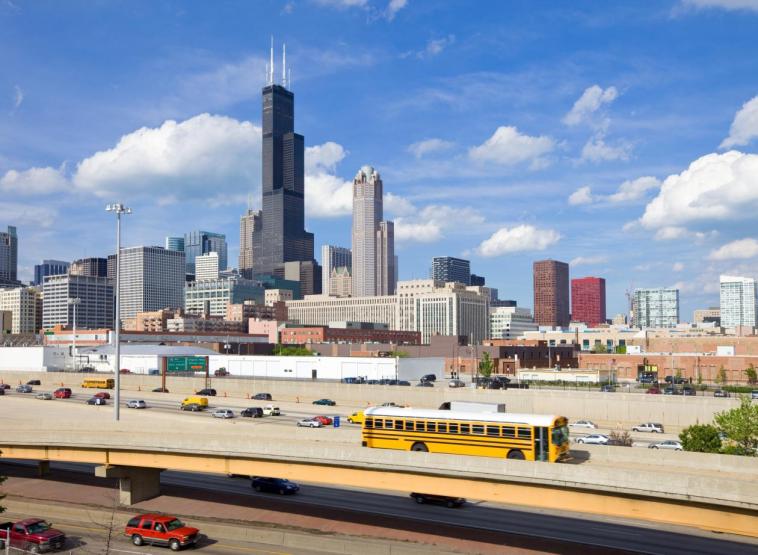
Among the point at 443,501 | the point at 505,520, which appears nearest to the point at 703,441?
the point at 505,520

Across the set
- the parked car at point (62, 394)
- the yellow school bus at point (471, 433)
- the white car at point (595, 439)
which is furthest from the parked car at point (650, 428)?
the parked car at point (62, 394)

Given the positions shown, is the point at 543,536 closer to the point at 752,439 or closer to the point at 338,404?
the point at 752,439

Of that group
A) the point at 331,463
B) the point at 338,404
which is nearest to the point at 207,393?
the point at 338,404

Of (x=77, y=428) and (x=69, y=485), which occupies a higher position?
(x=77, y=428)

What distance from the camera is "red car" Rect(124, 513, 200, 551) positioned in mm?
32125

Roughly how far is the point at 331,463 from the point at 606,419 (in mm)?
45055

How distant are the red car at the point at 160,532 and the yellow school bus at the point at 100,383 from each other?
2496 inches

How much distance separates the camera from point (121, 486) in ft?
128

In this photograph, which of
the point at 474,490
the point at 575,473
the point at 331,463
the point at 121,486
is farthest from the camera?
the point at 121,486

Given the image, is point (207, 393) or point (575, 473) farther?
point (207, 393)

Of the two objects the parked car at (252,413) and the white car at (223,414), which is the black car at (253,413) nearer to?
the parked car at (252,413)

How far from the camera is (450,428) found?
34125 millimetres

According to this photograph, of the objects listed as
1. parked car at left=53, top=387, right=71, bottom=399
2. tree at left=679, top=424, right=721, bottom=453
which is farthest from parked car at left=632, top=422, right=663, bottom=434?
parked car at left=53, top=387, right=71, bottom=399

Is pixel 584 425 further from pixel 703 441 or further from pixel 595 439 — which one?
pixel 703 441
